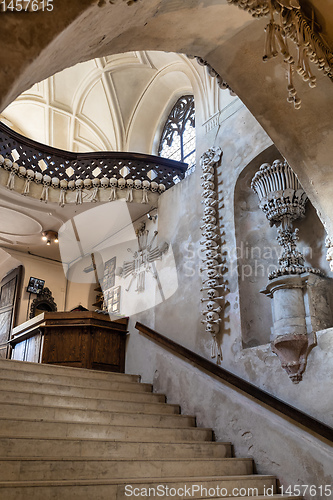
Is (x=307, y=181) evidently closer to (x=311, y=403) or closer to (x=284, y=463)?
(x=311, y=403)

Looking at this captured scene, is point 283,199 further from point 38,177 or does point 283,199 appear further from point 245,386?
point 38,177

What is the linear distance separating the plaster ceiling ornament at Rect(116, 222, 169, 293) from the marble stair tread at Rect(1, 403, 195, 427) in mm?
2875

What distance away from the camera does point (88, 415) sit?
468 centimetres

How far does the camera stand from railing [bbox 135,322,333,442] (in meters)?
4.12

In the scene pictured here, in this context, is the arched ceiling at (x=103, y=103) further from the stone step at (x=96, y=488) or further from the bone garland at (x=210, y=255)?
the stone step at (x=96, y=488)

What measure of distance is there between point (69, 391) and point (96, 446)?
143 cm

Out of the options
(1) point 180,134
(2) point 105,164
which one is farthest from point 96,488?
(1) point 180,134

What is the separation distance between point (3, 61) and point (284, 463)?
4.39 meters

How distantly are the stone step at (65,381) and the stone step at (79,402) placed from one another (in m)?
0.39

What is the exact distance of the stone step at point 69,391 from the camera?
5.02 m

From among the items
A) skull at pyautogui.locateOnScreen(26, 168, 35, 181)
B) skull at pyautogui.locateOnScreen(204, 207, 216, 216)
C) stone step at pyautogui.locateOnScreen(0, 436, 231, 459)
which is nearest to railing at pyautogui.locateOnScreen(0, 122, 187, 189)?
skull at pyautogui.locateOnScreen(26, 168, 35, 181)

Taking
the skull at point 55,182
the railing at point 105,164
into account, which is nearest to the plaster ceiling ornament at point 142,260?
the railing at point 105,164

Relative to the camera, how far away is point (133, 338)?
25.3ft

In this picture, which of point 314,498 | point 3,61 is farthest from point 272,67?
point 314,498
